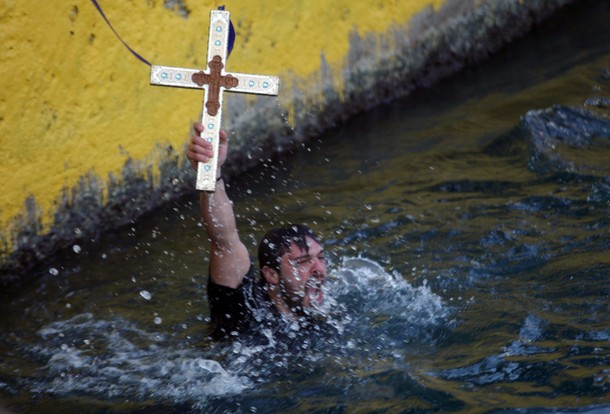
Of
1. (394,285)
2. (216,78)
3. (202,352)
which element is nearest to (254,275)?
(202,352)

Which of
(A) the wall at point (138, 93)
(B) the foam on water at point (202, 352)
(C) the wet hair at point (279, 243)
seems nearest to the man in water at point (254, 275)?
(C) the wet hair at point (279, 243)

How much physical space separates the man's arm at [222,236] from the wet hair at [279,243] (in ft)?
0.92

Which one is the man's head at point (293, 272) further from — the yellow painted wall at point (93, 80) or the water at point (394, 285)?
the yellow painted wall at point (93, 80)

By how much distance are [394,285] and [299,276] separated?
960 mm

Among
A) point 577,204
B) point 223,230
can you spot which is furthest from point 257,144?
point 223,230

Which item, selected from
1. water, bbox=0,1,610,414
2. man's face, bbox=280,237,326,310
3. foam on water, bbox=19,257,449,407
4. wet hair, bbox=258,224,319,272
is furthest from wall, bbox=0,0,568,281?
man's face, bbox=280,237,326,310

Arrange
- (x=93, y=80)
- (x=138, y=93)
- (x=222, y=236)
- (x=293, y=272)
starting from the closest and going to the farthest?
(x=222, y=236), (x=293, y=272), (x=93, y=80), (x=138, y=93)

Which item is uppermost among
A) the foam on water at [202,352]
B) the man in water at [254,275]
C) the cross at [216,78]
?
the cross at [216,78]

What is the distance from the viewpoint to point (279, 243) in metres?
4.72

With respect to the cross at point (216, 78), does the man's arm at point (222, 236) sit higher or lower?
lower

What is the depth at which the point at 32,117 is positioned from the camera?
226 inches

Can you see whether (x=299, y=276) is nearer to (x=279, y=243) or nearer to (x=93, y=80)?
(x=279, y=243)

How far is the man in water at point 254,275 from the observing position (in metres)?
4.30

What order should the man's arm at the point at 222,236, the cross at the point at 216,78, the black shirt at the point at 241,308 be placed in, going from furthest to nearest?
the black shirt at the point at 241,308, the man's arm at the point at 222,236, the cross at the point at 216,78
